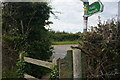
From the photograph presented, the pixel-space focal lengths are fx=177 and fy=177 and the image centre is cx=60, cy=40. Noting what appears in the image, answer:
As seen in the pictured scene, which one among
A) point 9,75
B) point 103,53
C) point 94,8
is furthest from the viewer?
point 9,75

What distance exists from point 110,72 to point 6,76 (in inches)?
140

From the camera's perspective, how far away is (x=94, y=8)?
4602mm

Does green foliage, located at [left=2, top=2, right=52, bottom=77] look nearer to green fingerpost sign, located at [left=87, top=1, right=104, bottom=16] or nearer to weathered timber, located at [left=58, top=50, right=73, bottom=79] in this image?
green fingerpost sign, located at [left=87, top=1, right=104, bottom=16]

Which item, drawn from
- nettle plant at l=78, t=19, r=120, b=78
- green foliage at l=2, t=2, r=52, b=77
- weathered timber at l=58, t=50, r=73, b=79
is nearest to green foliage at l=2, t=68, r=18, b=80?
green foliage at l=2, t=2, r=52, b=77

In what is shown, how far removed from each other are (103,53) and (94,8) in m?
1.42

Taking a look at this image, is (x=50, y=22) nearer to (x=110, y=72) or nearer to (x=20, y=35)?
(x=20, y=35)

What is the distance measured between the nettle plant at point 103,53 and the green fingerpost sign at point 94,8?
751mm

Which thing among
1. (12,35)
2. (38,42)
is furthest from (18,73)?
(12,35)

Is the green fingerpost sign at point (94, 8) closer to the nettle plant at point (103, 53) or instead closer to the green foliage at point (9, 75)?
the nettle plant at point (103, 53)

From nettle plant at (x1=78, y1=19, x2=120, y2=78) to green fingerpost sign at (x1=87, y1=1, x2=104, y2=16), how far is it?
75 cm

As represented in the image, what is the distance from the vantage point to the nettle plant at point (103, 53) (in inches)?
144

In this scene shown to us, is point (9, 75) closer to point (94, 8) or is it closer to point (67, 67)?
point (67, 67)

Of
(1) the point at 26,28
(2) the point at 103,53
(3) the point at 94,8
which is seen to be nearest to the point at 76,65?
(2) the point at 103,53

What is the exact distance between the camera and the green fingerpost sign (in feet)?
14.4
